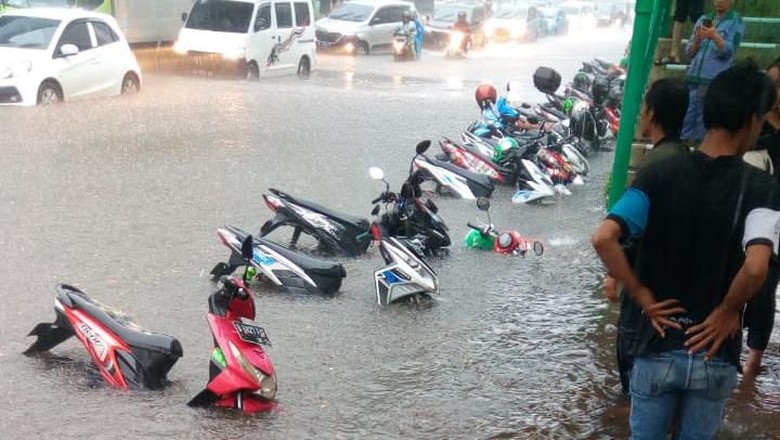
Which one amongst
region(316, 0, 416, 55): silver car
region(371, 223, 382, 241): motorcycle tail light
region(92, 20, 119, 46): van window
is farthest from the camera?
region(316, 0, 416, 55): silver car

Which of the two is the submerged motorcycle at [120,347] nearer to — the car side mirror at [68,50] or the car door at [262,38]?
the car side mirror at [68,50]

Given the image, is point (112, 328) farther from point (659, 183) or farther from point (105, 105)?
point (105, 105)

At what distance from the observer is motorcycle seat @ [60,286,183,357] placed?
5.31 m

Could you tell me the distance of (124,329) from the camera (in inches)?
214

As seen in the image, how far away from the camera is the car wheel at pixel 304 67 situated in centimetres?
2642

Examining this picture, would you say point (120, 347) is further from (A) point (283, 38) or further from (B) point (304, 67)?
(B) point (304, 67)

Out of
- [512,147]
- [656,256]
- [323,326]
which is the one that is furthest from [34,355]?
[512,147]

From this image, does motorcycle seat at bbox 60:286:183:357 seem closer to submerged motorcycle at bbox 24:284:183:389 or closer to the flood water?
submerged motorcycle at bbox 24:284:183:389

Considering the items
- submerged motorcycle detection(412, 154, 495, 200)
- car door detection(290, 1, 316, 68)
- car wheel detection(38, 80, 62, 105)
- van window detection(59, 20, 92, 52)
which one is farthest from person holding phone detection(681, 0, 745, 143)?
car door detection(290, 1, 316, 68)

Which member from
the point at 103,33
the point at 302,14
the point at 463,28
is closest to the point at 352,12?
the point at 463,28

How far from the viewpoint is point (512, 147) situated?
492 inches

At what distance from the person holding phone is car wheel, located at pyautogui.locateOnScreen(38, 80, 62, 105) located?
1169 centimetres

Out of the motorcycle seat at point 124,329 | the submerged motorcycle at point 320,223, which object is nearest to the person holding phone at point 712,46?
the submerged motorcycle at point 320,223

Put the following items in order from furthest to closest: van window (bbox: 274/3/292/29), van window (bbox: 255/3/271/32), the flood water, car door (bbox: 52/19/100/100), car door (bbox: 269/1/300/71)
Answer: van window (bbox: 274/3/292/29)
car door (bbox: 269/1/300/71)
van window (bbox: 255/3/271/32)
car door (bbox: 52/19/100/100)
the flood water
